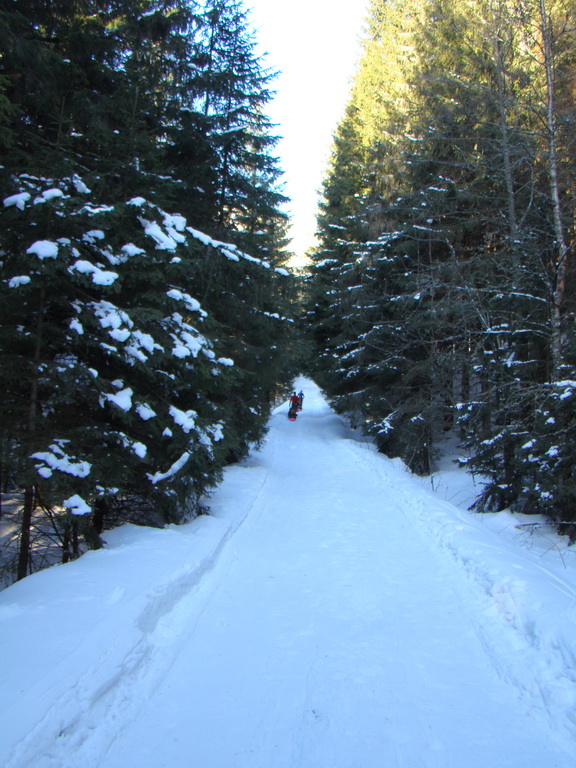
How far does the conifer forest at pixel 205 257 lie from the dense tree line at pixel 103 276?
41 mm

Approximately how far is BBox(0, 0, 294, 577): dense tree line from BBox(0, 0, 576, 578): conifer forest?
0.14 feet

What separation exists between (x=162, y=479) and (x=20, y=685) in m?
3.59

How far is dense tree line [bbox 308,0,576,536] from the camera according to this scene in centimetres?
730

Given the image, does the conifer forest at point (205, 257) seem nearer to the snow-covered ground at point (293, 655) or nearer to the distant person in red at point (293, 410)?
the snow-covered ground at point (293, 655)

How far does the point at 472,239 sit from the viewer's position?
535 inches

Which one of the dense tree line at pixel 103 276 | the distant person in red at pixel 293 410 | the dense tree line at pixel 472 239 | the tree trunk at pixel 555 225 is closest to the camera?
the dense tree line at pixel 103 276

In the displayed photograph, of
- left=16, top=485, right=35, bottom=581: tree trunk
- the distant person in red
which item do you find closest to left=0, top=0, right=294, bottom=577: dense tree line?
left=16, top=485, right=35, bottom=581: tree trunk

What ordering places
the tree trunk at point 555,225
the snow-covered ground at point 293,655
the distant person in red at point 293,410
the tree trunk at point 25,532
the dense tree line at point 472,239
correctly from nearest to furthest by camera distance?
1. the snow-covered ground at point 293,655
2. the tree trunk at point 25,532
3. the tree trunk at point 555,225
4. the dense tree line at point 472,239
5. the distant person in red at point 293,410

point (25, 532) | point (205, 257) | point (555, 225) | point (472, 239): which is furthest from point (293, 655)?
point (472, 239)

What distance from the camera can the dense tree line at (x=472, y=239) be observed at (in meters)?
7.30

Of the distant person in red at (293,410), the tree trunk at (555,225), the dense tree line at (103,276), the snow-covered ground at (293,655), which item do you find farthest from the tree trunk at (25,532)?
the distant person in red at (293,410)

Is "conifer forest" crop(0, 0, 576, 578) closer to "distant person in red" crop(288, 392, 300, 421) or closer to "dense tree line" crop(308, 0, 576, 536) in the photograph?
"dense tree line" crop(308, 0, 576, 536)

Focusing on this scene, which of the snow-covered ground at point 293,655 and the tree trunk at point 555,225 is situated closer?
the snow-covered ground at point 293,655

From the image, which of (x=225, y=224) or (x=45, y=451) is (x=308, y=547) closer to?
(x=45, y=451)
